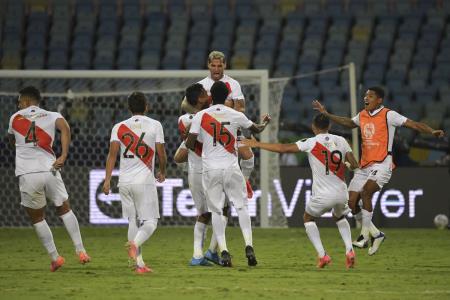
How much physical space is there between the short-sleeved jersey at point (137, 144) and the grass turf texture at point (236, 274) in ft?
2.94

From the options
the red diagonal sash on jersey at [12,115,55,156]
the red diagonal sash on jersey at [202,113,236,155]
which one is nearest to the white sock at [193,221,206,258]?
the red diagonal sash on jersey at [202,113,236,155]

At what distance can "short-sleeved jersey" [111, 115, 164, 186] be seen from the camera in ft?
32.4

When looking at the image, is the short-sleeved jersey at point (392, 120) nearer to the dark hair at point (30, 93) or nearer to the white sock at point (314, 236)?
the white sock at point (314, 236)

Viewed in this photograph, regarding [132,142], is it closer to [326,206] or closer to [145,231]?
[145,231]

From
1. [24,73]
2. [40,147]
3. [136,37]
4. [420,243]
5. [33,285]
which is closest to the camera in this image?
[33,285]

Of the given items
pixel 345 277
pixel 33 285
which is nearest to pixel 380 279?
pixel 345 277

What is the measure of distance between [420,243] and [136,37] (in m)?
11.3

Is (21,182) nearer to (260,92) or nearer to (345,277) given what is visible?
(345,277)

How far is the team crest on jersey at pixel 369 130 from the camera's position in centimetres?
1206

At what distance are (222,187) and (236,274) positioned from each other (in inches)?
41.7

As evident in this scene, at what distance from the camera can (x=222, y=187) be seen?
10.3 metres

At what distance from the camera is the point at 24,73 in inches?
670

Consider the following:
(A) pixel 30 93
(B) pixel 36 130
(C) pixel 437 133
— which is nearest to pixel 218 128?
(B) pixel 36 130

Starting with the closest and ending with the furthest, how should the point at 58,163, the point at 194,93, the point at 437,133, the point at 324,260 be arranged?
the point at 58,163, the point at 324,260, the point at 194,93, the point at 437,133
